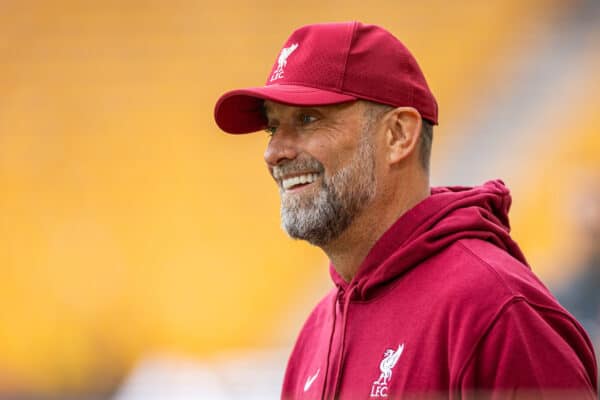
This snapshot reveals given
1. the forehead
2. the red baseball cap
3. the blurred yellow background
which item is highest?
the red baseball cap

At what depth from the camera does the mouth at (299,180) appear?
1584mm

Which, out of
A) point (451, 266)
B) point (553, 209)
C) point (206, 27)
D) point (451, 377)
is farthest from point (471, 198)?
point (206, 27)

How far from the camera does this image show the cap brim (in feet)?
4.99

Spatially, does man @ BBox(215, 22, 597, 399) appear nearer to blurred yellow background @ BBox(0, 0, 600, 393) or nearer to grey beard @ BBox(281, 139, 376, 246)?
grey beard @ BBox(281, 139, 376, 246)

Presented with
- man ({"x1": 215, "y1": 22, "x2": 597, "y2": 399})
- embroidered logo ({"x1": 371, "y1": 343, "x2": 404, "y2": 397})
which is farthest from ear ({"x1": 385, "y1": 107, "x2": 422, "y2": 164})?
embroidered logo ({"x1": 371, "y1": 343, "x2": 404, "y2": 397})

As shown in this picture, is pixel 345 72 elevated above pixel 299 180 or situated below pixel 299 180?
above

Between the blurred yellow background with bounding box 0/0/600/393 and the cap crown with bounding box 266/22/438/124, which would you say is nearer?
the cap crown with bounding box 266/22/438/124

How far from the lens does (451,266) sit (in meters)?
1.39

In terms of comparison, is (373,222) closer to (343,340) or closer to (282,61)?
(343,340)

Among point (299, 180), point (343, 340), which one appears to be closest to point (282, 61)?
point (299, 180)

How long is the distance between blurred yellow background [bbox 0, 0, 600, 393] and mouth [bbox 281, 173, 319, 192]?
2032mm

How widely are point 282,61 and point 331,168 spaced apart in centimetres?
22

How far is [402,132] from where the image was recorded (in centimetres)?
158

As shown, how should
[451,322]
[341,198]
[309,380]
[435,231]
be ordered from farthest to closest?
1. [309,380]
2. [341,198]
3. [435,231]
4. [451,322]
